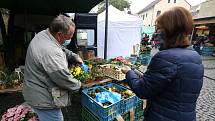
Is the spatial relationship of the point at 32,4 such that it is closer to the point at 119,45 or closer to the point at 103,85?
the point at 103,85

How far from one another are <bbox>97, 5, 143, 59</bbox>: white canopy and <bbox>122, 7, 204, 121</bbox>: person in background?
8.59 meters

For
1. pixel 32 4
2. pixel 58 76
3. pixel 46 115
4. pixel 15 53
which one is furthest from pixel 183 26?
pixel 15 53

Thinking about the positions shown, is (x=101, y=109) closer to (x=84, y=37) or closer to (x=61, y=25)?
(x=61, y=25)

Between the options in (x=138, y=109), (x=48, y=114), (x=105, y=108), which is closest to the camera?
(x=48, y=114)

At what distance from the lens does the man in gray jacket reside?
6.54 feet

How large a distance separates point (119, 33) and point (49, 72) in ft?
29.1

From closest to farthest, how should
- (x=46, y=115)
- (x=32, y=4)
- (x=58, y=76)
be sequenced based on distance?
(x=58, y=76) < (x=46, y=115) < (x=32, y=4)

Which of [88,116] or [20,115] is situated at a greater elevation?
[20,115]

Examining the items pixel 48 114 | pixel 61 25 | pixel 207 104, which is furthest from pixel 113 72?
pixel 207 104

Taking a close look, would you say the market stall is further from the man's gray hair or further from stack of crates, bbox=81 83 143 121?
the man's gray hair

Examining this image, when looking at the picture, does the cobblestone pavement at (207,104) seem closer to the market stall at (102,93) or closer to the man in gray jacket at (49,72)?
the market stall at (102,93)

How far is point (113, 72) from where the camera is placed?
3670mm

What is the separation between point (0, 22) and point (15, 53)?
1129mm

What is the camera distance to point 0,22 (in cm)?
668
